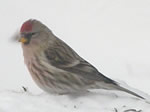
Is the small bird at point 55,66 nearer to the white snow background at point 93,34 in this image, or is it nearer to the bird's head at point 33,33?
the bird's head at point 33,33

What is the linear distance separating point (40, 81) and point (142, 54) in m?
2.76

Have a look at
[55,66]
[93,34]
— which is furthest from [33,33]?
[93,34]

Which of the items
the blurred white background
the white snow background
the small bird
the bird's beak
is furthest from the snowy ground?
the blurred white background

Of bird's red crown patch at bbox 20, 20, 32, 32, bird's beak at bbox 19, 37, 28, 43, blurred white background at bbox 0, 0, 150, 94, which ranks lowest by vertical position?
blurred white background at bbox 0, 0, 150, 94

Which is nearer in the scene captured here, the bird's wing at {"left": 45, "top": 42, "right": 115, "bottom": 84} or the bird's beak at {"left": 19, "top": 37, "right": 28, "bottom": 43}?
the bird's wing at {"left": 45, "top": 42, "right": 115, "bottom": 84}

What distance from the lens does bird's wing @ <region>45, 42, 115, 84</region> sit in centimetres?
562

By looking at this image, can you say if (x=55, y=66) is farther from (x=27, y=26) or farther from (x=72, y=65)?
(x=27, y=26)

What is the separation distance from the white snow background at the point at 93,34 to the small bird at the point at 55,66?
68 centimetres

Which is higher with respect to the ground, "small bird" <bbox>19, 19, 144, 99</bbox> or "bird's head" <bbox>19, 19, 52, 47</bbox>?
"bird's head" <bbox>19, 19, 52, 47</bbox>

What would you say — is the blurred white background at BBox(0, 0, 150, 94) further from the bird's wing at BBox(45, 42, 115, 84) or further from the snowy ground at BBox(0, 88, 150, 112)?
the snowy ground at BBox(0, 88, 150, 112)

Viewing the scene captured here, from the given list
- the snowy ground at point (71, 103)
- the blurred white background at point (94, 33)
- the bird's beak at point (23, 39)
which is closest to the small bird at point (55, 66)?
the bird's beak at point (23, 39)

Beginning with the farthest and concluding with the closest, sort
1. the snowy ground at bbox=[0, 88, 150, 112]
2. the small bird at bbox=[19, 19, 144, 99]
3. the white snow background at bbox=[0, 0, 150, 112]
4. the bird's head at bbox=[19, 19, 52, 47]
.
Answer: the white snow background at bbox=[0, 0, 150, 112], the bird's head at bbox=[19, 19, 52, 47], the small bird at bbox=[19, 19, 144, 99], the snowy ground at bbox=[0, 88, 150, 112]

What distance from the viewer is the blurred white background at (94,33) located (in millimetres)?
7719

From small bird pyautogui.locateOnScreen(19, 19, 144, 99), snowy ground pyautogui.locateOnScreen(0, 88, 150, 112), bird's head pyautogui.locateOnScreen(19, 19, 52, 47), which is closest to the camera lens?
snowy ground pyautogui.locateOnScreen(0, 88, 150, 112)
